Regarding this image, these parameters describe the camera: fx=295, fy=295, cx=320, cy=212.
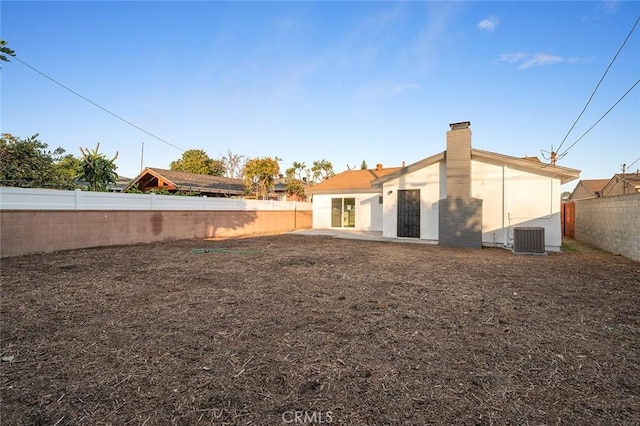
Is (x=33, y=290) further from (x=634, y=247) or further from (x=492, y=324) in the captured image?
(x=634, y=247)

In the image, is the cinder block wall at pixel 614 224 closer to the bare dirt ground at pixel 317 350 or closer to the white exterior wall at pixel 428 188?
the bare dirt ground at pixel 317 350

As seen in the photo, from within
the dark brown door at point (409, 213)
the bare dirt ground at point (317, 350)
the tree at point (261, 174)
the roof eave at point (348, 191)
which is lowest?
the bare dirt ground at point (317, 350)

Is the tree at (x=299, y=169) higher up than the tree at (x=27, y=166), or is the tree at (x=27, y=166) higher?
the tree at (x=299, y=169)

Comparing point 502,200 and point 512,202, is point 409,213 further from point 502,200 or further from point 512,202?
point 512,202

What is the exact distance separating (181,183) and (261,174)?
553 centimetres

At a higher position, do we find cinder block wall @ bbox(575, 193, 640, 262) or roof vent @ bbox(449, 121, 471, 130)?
roof vent @ bbox(449, 121, 471, 130)

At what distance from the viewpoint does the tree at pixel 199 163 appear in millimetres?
36938

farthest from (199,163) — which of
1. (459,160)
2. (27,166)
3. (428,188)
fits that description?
(459,160)

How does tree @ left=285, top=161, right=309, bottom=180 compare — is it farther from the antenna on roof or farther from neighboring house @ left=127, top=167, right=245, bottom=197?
the antenna on roof

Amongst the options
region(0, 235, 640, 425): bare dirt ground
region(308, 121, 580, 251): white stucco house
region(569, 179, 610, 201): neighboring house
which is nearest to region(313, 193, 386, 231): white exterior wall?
region(308, 121, 580, 251): white stucco house

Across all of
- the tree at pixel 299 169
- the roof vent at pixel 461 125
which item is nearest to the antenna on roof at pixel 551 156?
the roof vent at pixel 461 125

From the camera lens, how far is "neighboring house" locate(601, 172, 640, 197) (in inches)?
652

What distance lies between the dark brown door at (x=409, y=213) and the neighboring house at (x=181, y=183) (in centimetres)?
1341

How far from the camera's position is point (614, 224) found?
9719 mm
